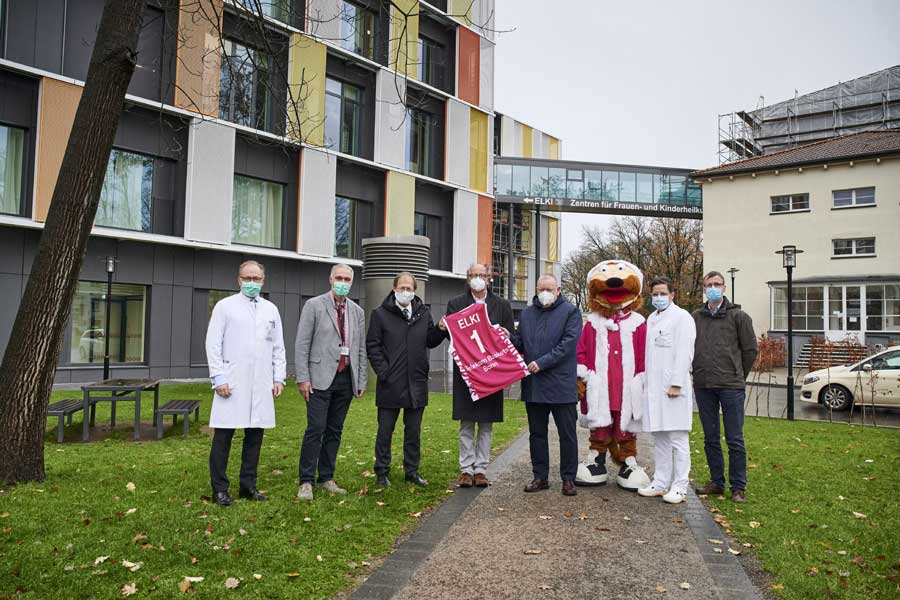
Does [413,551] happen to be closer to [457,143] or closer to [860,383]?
[860,383]

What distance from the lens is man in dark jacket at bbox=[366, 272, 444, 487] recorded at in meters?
7.25

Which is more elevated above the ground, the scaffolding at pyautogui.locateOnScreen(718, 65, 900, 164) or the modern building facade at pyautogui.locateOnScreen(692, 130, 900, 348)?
the scaffolding at pyautogui.locateOnScreen(718, 65, 900, 164)

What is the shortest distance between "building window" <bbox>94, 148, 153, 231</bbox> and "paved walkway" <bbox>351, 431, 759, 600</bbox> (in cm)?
1784

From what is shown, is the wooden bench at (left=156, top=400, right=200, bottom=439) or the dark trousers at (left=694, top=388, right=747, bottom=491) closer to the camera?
the dark trousers at (left=694, top=388, right=747, bottom=491)

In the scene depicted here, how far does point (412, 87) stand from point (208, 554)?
86.3ft

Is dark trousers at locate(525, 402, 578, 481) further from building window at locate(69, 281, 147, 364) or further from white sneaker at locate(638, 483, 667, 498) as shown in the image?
building window at locate(69, 281, 147, 364)

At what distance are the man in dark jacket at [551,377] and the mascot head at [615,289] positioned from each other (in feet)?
1.77

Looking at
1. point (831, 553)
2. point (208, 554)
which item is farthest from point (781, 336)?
point (208, 554)

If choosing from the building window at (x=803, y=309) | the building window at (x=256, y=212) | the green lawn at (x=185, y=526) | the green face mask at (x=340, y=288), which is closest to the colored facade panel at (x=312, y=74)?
the building window at (x=256, y=212)

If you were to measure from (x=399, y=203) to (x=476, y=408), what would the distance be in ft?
72.4

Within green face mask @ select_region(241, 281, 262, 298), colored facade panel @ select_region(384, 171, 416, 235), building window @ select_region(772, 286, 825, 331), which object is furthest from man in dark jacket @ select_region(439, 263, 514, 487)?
building window @ select_region(772, 286, 825, 331)

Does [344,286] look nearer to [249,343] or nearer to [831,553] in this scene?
[249,343]

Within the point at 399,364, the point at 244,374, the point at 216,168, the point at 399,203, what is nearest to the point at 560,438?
the point at 399,364

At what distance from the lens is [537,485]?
24.0ft
